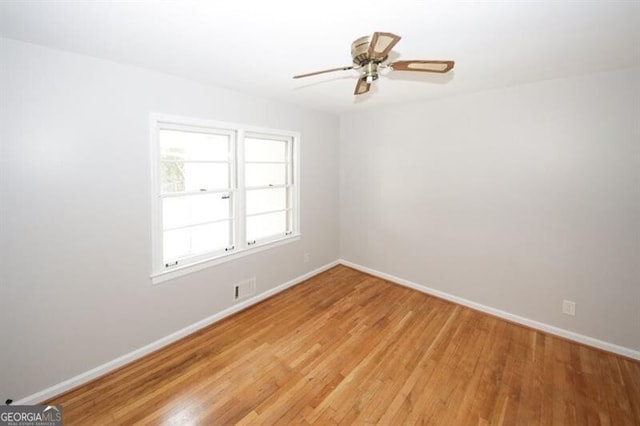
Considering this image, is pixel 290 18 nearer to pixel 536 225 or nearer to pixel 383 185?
pixel 383 185

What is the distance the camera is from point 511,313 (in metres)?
2.94

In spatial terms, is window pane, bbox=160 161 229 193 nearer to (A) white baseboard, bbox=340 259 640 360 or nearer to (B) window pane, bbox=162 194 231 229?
(B) window pane, bbox=162 194 231 229

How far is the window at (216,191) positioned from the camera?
2.48m

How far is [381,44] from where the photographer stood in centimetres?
131

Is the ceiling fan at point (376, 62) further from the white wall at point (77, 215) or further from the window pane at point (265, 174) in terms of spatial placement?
the window pane at point (265, 174)

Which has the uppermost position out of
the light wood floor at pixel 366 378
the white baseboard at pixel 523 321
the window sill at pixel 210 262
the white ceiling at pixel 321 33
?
the white ceiling at pixel 321 33

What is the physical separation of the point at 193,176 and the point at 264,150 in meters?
1.05

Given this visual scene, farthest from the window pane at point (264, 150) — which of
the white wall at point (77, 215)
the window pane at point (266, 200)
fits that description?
the white wall at point (77, 215)

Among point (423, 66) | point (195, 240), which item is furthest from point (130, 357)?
point (423, 66)

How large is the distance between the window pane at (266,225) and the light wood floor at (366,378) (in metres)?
0.97

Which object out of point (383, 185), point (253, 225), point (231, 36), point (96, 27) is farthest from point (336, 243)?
point (96, 27)

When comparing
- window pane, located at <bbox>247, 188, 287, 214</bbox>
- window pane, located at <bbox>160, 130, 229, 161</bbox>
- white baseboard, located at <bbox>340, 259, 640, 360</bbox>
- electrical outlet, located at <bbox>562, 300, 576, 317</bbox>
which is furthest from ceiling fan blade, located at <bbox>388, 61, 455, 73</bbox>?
white baseboard, located at <bbox>340, 259, 640, 360</bbox>

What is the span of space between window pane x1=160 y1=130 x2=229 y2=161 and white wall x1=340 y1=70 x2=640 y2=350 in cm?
215

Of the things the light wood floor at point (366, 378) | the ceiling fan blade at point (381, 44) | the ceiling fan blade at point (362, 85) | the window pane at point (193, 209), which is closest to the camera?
the ceiling fan blade at point (381, 44)
